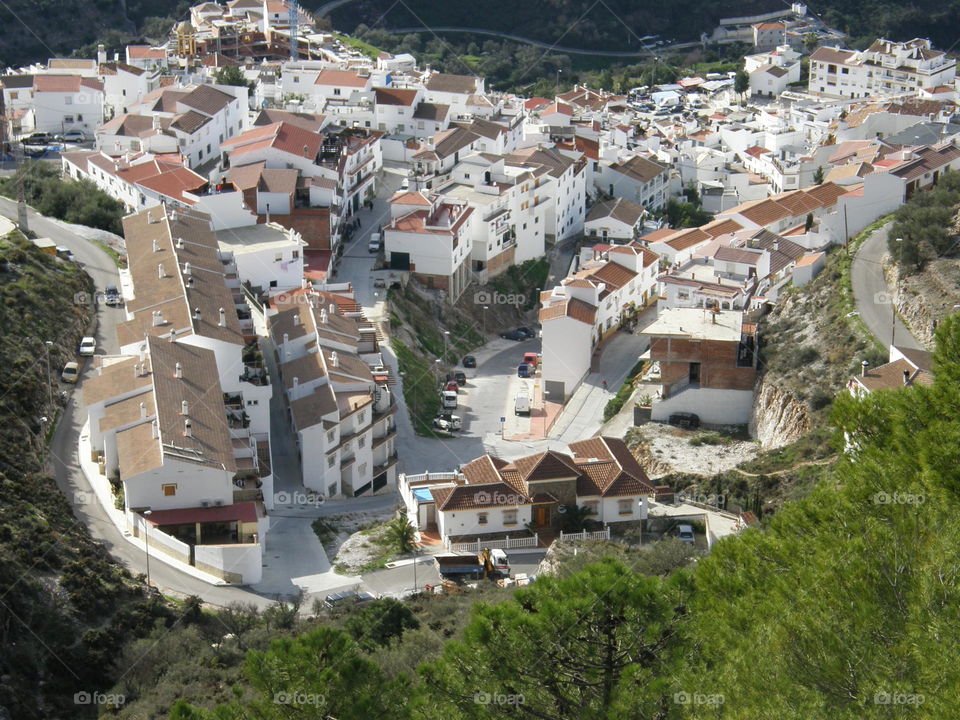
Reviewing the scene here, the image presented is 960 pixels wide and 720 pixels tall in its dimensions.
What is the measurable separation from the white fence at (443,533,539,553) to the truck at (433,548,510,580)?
56 cm

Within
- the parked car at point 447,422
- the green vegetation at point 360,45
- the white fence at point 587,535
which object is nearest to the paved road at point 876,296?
the white fence at point 587,535

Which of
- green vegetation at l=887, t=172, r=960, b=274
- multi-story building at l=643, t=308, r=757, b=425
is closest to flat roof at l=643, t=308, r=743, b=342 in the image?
multi-story building at l=643, t=308, r=757, b=425

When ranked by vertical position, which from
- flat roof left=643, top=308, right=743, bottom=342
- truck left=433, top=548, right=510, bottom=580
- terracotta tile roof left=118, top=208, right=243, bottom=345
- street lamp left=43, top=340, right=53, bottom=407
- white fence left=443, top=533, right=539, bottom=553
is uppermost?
terracotta tile roof left=118, top=208, right=243, bottom=345

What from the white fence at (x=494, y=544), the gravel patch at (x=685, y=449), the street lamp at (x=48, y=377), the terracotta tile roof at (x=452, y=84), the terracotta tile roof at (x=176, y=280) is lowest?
the gravel patch at (x=685, y=449)

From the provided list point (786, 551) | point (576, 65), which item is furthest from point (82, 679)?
point (576, 65)

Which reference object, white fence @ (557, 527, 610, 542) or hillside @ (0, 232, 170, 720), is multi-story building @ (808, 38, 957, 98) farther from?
hillside @ (0, 232, 170, 720)

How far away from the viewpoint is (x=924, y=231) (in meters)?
42.5

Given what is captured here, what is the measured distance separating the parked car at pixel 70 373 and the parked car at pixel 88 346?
1017 mm

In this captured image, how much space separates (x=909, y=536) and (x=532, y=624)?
14.8ft

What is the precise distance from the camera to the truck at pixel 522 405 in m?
45.2

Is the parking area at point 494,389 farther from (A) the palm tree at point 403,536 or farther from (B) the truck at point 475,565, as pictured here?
(B) the truck at point 475,565

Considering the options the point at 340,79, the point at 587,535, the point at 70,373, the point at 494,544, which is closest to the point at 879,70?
the point at 340,79

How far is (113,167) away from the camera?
5106cm

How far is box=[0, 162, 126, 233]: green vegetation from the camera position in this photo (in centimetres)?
4828
